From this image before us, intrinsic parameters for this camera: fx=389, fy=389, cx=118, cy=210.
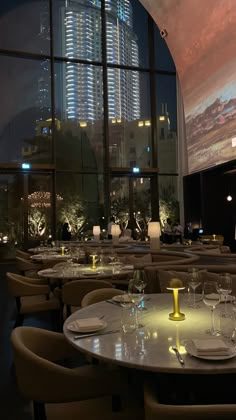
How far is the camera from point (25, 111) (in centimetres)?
1374

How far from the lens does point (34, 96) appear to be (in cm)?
1388

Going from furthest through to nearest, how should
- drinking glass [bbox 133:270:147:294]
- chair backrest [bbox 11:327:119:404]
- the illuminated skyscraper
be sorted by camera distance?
the illuminated skyscraper < drinking glass [bbox 133:270:147:294] < chair backrest [bbox 11:327:119:404]

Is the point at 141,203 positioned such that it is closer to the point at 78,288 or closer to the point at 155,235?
the point at 155,235

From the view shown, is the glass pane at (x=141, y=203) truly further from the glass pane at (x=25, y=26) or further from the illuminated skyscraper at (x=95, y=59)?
the glass pane at (x=25, y=26)

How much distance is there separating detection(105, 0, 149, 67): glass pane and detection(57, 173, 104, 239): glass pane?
483cm

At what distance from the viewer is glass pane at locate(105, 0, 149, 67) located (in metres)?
15.0

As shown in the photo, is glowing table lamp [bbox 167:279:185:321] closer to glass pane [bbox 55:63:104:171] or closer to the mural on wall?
the mural on wall

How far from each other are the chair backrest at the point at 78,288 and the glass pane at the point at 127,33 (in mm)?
12981

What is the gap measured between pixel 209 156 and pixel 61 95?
581 centimetres

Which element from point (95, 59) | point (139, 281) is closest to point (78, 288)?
point (139, 281)

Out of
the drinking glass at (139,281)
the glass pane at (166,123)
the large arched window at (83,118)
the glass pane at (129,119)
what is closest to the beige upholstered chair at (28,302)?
the drinking glass at (139,281)

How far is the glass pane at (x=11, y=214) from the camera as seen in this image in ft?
43.7

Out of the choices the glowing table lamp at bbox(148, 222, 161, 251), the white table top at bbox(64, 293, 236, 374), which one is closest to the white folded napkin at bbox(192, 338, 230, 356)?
the white table top at bbox(64, 293, 236, 374)

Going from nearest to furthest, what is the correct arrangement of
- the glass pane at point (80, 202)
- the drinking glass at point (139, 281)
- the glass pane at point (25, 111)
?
the drinking glass at point (139, 281) → the glass pane at point (25, 111) → the glass pane at point (80, 202)
